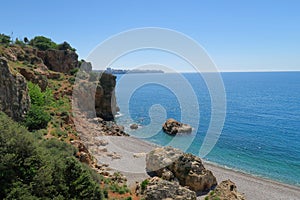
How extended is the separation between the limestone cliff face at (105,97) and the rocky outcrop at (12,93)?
31.9 meters

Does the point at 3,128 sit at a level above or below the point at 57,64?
below

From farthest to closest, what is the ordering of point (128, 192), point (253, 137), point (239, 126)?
point (239, 126) < point (253, 137) < point (128, 192)

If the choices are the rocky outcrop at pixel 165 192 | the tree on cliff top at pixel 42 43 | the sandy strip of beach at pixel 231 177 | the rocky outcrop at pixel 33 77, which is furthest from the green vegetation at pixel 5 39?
the rocky outcrop at pixel 165 192

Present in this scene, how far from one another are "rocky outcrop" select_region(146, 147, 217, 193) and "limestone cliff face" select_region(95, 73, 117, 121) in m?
33.3

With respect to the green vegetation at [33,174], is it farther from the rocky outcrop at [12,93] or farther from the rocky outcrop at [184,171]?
the rocky outcrop at [184,171]

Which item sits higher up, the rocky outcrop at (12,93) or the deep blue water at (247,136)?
the rocky outcrop at (12,93)

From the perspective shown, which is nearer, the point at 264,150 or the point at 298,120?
the point at 264,150

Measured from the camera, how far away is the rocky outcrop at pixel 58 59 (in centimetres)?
6030

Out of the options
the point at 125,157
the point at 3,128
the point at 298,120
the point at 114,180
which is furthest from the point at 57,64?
the point at 298,120

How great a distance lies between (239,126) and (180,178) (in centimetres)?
3631

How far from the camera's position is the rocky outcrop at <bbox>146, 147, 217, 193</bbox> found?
25875 millimetres

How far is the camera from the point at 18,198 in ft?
42.5

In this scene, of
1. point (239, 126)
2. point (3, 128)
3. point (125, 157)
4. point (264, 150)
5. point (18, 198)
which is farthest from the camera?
point (239, 126)

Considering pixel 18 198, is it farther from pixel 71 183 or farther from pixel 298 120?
pixel 298 120
